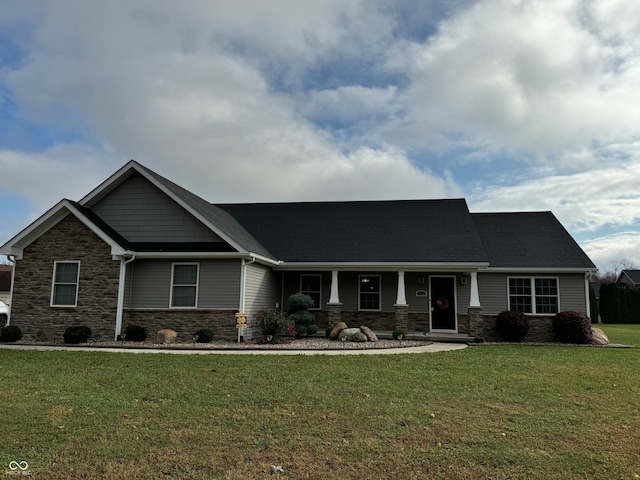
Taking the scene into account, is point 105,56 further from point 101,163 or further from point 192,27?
point 101,163

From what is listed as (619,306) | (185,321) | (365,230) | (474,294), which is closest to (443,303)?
(474,294)

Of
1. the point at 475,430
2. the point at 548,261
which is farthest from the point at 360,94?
the point at 475,430

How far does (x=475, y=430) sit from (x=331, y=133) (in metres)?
15.9

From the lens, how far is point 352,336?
647 inches

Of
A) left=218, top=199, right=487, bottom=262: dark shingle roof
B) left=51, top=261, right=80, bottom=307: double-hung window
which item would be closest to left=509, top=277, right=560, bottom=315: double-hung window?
left=218, top=199, right=487, bottom=262: dark shingle roof

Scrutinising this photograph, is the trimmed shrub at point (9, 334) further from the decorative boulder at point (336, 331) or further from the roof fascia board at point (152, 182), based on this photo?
the decorative boulder at point (336, 331)

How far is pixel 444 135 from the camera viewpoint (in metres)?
18.3

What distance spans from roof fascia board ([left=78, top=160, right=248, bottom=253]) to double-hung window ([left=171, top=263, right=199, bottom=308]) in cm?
149

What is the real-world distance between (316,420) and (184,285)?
1156 centimetres

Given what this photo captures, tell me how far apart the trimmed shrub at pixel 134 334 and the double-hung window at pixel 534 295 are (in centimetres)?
1386

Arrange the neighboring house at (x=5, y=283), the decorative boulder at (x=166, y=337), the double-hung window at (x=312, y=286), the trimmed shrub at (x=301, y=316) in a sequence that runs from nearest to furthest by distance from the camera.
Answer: the decorative boulder at (x=166, y=337), the trimmed shrub at (x=301, y=316), the double-hung window at (x=312, y=286), the neighboring house at (x=5, y=283)

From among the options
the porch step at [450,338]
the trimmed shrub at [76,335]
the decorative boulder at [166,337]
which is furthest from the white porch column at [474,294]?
the trimmed shrub at [76,335]

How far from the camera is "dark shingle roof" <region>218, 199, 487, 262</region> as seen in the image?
19.4 m

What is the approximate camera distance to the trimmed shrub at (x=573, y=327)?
17.5 meters
